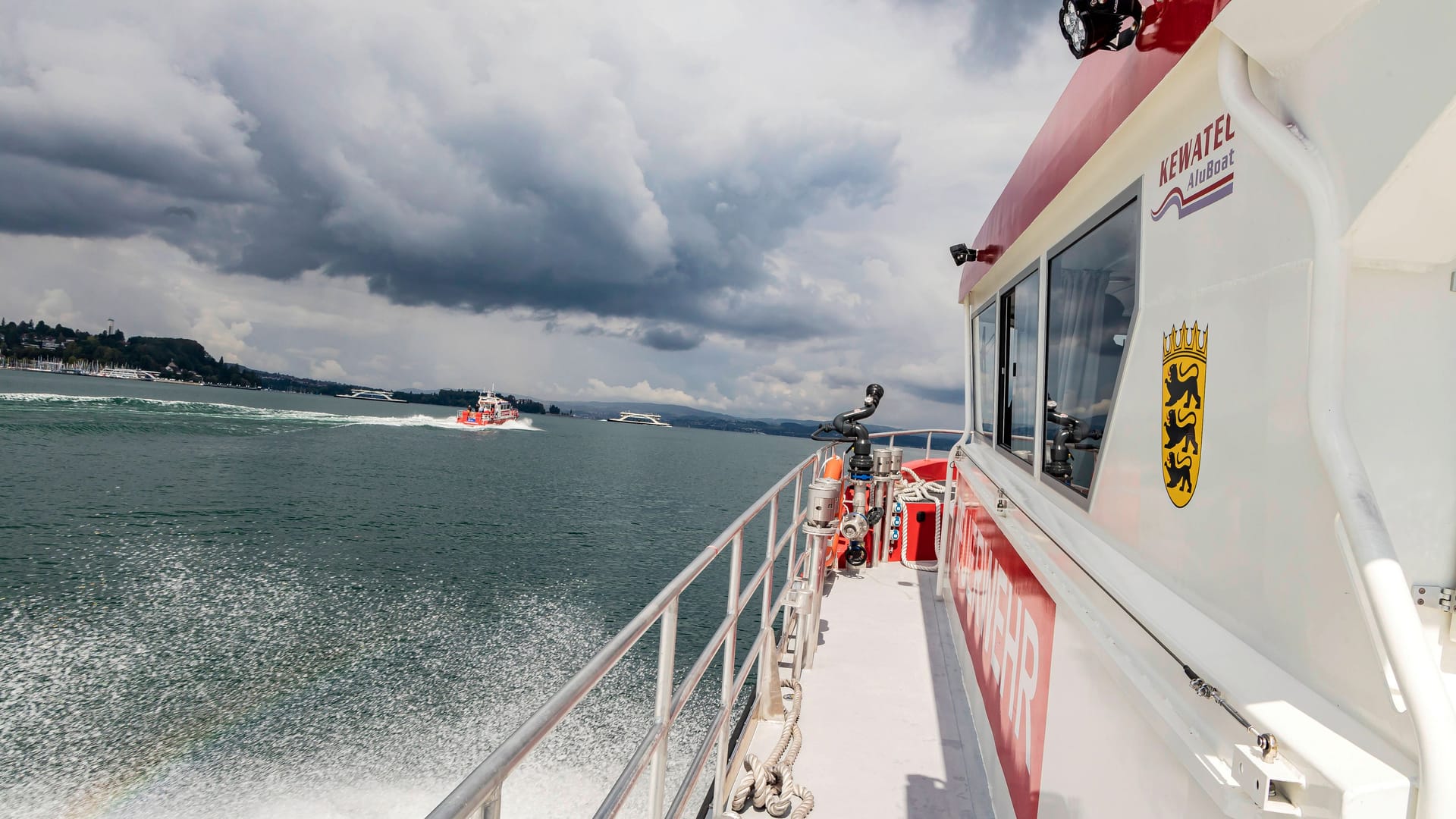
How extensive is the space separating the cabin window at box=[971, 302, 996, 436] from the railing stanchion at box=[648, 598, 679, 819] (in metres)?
2.82

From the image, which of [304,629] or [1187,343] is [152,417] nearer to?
[304,629]

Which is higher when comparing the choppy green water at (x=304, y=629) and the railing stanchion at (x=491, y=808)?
the railing stanchion at (x=491, y=808)

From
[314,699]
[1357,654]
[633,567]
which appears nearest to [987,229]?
[1357,654]

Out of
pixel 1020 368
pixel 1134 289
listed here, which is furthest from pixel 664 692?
pixel 1020 368

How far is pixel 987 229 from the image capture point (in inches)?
139

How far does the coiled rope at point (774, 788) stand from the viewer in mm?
2350

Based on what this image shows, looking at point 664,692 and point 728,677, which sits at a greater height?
point 664,692

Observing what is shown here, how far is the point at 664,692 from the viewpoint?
1.47 meters

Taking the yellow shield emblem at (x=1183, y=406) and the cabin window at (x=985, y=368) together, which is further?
the cabin window at (x=985, y=368)

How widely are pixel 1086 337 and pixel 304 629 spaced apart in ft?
35.5

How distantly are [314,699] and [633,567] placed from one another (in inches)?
277

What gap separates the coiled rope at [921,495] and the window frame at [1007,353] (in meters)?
1.71

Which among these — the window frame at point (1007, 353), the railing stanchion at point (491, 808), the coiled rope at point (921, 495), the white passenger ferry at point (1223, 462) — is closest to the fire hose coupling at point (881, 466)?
the coiled rope at point (921, 495)

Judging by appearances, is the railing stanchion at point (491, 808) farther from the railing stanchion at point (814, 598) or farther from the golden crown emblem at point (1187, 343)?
the railing stanchion at point (814, 598)
